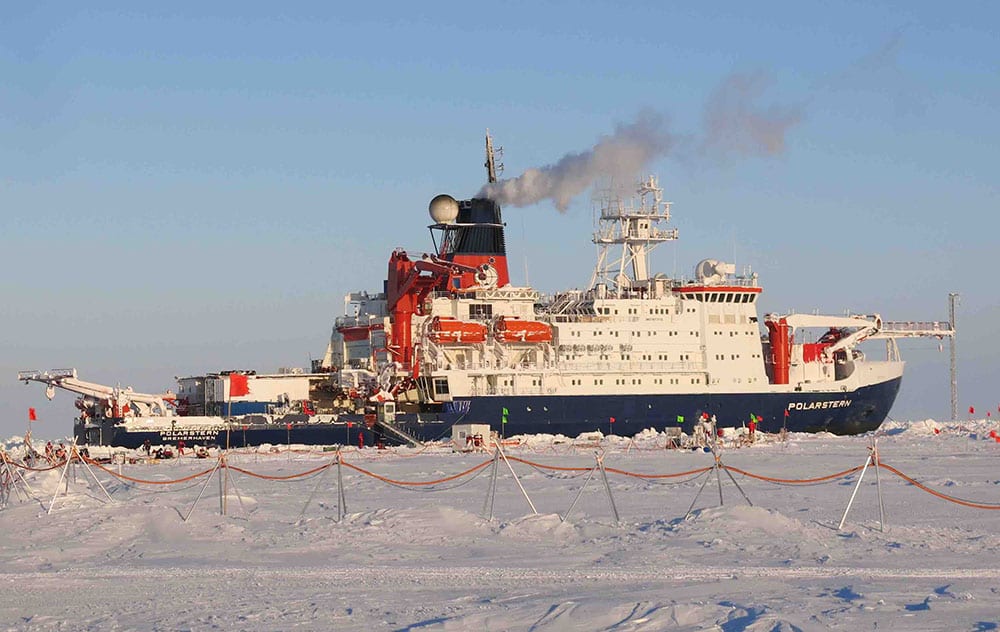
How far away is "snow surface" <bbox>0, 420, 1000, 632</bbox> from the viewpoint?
12.1m

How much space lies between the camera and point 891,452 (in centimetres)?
3619

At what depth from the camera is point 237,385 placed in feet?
158

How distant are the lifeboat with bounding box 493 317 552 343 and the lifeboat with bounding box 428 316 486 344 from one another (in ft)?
2.22

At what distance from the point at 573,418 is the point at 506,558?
3337cm

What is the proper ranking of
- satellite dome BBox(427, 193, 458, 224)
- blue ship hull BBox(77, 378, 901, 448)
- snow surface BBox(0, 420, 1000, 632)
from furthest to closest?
satellite dome BBox(427, 193, 458, 224)
blue ship hull BBox(77, 378, 901, 448)
snow surface BBox(0, 420, 1000, 632)

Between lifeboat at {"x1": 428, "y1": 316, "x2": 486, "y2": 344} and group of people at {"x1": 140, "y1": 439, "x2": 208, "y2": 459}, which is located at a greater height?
lifeboat at {"x1": 428, "y1": 316, "x2": 486, "y2": 344}

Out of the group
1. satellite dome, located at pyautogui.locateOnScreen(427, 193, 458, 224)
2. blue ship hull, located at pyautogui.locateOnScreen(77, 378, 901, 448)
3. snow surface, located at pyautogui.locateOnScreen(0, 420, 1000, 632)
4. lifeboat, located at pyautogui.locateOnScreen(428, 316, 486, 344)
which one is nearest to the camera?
snow surface, located at pyautogui.locateOnScreen(0, 420, 1000, 632)

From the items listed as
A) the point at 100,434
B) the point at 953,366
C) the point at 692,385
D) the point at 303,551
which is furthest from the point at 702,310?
the point at 303,551

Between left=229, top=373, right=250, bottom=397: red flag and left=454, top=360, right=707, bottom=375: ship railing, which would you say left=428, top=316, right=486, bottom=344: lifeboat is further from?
left=229, top=373, right=250, bottom=397: red flag

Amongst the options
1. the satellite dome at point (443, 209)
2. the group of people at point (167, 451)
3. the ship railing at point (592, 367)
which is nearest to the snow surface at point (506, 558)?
the group of people at point (167, 451)

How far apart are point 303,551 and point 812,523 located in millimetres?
6881

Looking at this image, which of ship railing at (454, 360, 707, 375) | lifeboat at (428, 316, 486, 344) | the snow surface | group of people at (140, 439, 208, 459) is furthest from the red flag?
the snow surface

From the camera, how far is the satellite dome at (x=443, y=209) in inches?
2137

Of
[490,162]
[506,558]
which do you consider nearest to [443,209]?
[490,162]
